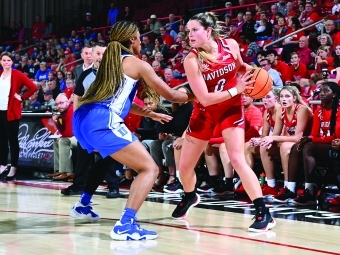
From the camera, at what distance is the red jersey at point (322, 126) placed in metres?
6.32

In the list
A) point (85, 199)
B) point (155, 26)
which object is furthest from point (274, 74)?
point (155, 26)

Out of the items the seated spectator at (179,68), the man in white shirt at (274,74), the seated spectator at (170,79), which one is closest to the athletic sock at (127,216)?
the man in white shirt at (274,74)

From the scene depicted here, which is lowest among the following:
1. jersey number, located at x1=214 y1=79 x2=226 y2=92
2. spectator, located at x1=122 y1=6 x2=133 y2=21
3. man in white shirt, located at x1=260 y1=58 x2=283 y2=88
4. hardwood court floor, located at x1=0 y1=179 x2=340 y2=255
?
hardwood court floor, located at x1=0 y1=179 x2=340 y2=255

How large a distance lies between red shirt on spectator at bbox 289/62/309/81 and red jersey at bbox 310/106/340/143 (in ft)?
10.9

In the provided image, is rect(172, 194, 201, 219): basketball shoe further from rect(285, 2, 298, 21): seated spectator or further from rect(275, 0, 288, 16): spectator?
rect(275, 0, 288, 16): spectator

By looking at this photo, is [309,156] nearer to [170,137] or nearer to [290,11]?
[170,137]

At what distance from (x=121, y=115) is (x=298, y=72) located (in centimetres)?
635

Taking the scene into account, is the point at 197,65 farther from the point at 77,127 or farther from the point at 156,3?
the point at 156,3

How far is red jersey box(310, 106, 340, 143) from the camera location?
632 centimetres

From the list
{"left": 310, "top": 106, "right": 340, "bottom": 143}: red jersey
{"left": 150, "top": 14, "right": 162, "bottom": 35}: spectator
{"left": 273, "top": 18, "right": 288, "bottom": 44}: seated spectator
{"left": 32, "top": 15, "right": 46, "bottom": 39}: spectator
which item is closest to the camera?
{"left": 310, "top": 106, "right": 340, "bottom": 143}: red jersey

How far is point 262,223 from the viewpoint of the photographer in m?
4.46

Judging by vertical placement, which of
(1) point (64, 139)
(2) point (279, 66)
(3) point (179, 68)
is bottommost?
(1) point (64, 139)

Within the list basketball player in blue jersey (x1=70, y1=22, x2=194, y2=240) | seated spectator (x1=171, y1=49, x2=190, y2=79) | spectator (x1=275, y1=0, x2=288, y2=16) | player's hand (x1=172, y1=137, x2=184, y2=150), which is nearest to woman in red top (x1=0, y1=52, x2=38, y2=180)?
player's hand (x1=172, y1=137, x2=184, y2=150)

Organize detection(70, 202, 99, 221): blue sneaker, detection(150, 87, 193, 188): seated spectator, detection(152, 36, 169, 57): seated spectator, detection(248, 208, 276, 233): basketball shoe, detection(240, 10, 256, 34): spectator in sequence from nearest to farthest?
detection(248, 208, 276, 233): basketball shoe
detection(70, 202, 99, 221): blue sneaker
detection(150, 87, 193, 188): seated spectator
detection(240, 10, 256, 34): spectator
detection(152, 36, 169, 57): seated spectator
